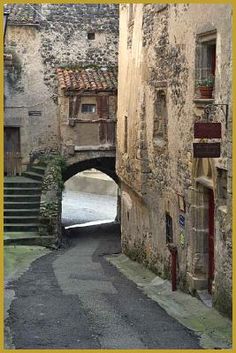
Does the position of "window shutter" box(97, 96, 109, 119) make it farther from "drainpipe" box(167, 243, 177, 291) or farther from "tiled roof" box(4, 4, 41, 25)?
"drainpipe" box(167, 243, 177, 291)

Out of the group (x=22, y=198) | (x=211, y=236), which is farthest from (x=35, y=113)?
(x=211, y=236)

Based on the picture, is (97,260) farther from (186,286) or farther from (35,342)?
(35,342)

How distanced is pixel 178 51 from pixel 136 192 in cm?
509

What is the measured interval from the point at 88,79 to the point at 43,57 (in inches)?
70.9

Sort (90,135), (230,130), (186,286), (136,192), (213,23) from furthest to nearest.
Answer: (90,135), (136,192), (186,286), (213,23), (230,130)

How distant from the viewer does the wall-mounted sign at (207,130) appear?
9375 millimetres

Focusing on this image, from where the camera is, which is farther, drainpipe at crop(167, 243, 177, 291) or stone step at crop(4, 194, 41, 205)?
stone step at crop(4, 194, 41, 205)

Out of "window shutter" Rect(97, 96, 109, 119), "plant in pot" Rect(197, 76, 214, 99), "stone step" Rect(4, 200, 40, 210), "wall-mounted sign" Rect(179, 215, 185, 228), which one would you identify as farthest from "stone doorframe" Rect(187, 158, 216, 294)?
"window shutter" Rect(97, 96, 109, 119)

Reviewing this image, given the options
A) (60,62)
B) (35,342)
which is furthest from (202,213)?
(60,62)

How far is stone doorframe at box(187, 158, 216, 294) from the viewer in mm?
11078

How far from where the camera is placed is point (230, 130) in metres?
9.20

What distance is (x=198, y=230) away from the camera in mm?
11219

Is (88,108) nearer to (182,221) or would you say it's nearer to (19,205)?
(19,205)

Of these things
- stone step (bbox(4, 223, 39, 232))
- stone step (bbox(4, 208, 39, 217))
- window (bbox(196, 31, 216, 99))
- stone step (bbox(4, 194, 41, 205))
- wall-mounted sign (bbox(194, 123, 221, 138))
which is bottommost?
stone step (bbox(4, 223, 39, 232))
